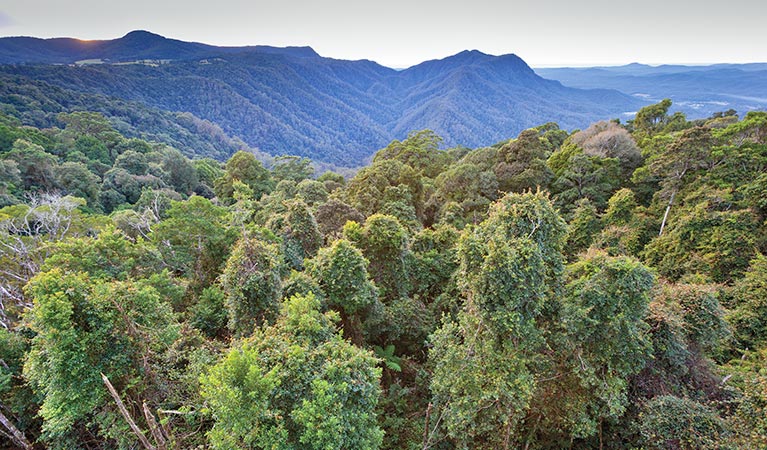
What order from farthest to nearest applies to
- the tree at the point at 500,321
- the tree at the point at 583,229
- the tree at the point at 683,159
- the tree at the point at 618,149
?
the tree at the point at 618,149 → the tree at the point at 583,229 → the tree at the point at 683,159 → the tree at the point at 500,321

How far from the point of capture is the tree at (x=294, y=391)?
6.00 m

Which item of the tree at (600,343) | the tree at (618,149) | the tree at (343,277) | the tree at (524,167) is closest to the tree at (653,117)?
the tree at (618,149)

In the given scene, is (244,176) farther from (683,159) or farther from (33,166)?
(683,159)

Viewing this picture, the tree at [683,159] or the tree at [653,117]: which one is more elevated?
the tree at [653,117]

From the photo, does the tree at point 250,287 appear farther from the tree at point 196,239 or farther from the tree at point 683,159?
the tree at point 683,159

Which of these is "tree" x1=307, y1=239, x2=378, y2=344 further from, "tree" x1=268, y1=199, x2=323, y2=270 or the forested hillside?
"tree" x1=268, y1=199, x2=323, y2=270

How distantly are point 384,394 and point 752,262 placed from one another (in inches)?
610

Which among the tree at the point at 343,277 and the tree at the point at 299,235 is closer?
the tree at the point at 343,277

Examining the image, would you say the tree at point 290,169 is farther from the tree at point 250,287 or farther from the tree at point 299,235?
the tree at point 250,287

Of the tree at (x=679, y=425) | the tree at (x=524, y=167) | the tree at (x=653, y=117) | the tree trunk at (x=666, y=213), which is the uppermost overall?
the tree at (x=653, y=117)

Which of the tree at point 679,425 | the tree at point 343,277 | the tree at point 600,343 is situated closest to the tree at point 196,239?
the tree at point 343,277

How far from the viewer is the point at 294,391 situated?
6828 millimetres

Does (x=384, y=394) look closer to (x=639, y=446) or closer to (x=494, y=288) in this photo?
(x=494, y=288)

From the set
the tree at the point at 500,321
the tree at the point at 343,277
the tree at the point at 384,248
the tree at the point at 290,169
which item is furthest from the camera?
the tree at the point at 290,169
